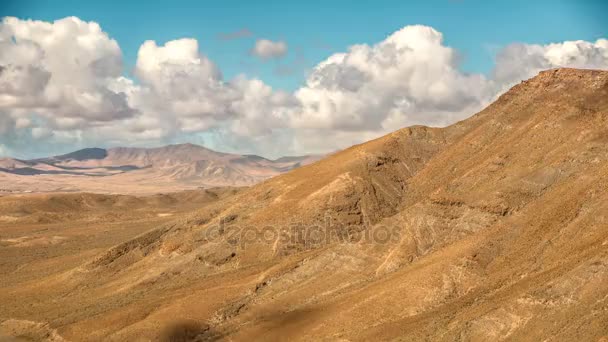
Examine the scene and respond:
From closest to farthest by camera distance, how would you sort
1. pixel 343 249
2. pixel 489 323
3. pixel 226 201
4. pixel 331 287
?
pixel 489 323 < pixel 331 287 < pixel 343 249 < pixel 226 201

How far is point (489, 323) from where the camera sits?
42.1 meters

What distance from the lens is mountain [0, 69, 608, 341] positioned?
45.8 m

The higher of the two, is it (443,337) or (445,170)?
(445,170)

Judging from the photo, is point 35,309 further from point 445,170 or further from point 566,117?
point 566,117

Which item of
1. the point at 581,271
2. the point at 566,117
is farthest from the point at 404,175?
the point at 581,271

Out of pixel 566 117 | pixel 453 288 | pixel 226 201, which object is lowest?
pixel 453 288

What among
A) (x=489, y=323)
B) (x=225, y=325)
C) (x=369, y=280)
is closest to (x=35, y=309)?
(x=225, y=325)

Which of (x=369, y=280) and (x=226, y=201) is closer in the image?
(x=369, y=280)

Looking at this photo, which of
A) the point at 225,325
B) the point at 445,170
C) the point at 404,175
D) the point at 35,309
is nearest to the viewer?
the point at 225,325

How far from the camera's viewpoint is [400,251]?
211ft

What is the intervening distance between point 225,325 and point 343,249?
16988mm

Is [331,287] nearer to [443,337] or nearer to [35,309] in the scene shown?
[443,337]

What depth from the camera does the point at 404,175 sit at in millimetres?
88062

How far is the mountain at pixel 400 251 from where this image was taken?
150 ft
